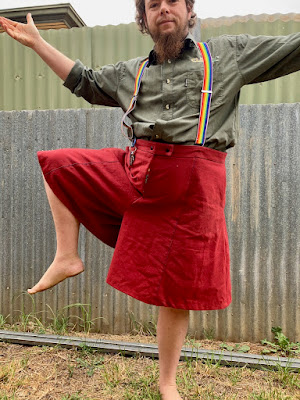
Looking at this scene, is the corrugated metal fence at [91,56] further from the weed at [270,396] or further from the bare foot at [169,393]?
the bare foot at [169,393]

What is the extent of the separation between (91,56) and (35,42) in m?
2.39

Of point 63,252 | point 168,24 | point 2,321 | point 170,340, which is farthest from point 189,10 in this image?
point 2,321

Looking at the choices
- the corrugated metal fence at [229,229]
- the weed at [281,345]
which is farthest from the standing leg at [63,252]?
the weed at [281,345]

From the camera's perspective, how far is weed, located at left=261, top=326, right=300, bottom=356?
3156 millimetres

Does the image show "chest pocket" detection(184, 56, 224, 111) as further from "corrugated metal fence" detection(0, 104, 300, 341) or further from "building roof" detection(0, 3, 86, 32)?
"building roof" detection(0, 3, 86, 32)

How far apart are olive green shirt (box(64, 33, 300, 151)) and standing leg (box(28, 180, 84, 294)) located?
532 millimetres

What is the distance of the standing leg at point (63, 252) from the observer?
74.7 inches

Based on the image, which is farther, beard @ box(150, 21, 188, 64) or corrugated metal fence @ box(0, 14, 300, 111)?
corrugated metal fence @ box(0, 14, 300, 111)

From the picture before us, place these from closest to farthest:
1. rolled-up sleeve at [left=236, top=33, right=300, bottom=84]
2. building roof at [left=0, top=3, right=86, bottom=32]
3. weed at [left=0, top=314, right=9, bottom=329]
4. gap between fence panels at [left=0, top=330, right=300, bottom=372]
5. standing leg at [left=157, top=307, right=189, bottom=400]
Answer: rolled-up sleeve at [left=236, top=33, right=300, bottom=84] → standing leg at [left=157, top=307, right=189, bottom=400] → gap between fence panels at [left=0, top=330, right=300, bottom=372] → weed at [left=0, top=314, right=9, bottom=329] → building roof at [left=0, top=3, right=86, bottom=32]

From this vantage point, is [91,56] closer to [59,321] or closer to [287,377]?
[59,321]

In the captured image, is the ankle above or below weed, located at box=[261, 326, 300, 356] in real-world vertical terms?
above

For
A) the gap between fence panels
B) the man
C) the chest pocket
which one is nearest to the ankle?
the man

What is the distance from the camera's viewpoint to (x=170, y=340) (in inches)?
79.6

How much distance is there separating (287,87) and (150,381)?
303cm
